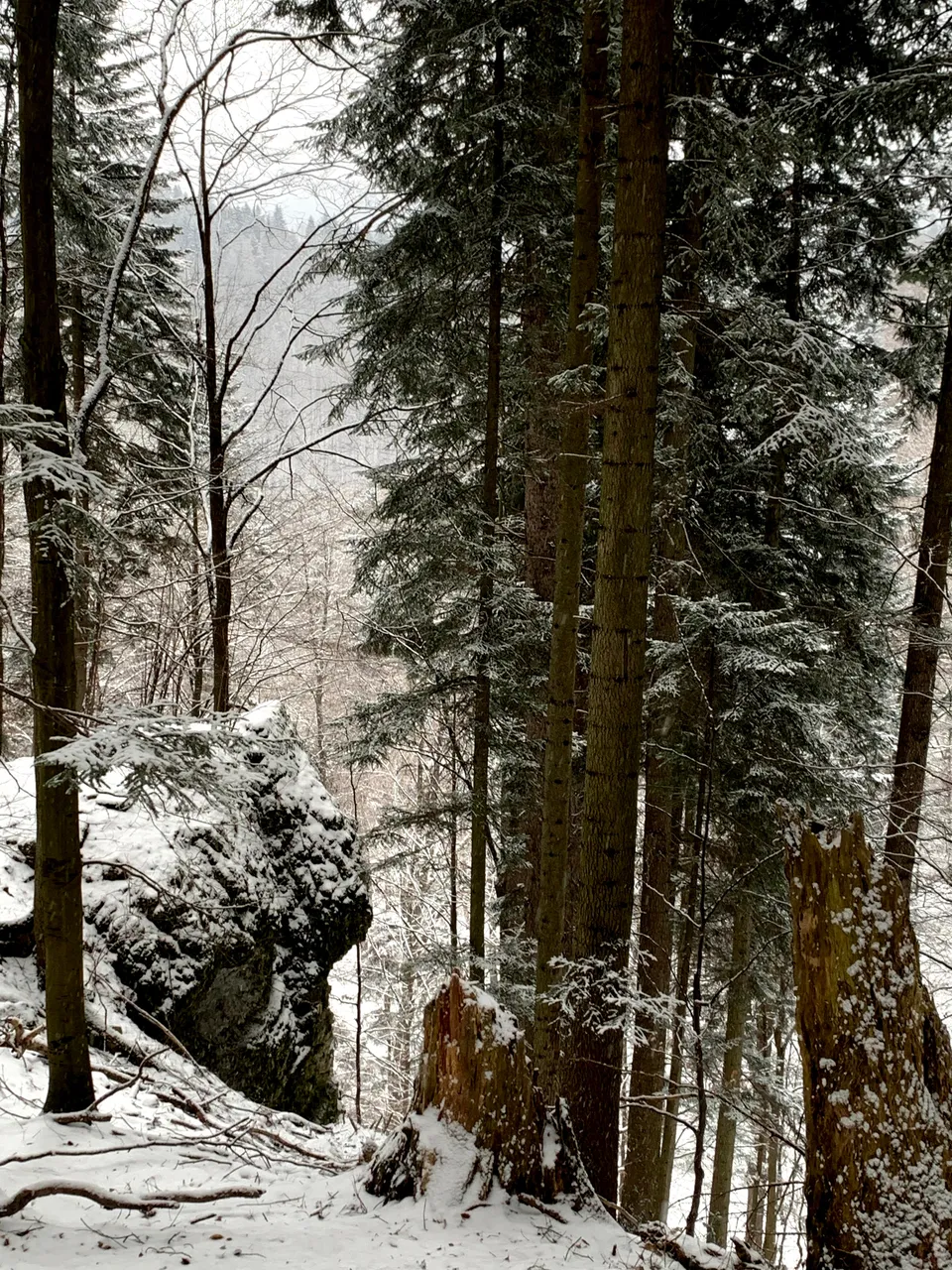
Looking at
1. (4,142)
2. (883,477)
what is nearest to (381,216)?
(4,142)

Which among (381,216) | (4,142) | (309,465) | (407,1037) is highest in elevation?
(381,216)

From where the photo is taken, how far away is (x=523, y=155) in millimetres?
Answer: 7035

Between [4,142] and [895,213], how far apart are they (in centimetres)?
802

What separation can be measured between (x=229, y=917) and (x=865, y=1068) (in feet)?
15.9

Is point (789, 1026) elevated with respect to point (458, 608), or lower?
lower

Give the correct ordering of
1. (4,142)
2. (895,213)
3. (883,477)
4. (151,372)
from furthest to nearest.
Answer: (151,372), (883,477), (895,213), (4,142)

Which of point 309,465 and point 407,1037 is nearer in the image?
point 309,465

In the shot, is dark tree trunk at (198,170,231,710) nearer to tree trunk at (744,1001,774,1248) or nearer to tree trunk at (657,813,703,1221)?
tree trunk at (657,813,703,1221)

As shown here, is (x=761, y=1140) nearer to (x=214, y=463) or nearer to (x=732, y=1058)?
(x=732, y=1058)

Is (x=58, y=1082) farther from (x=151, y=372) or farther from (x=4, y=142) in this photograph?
(x=151, y=372)

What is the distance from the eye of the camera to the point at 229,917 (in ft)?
19.7

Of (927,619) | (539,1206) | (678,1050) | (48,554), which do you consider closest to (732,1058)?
(678,1050)

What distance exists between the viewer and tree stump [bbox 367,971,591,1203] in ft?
10.5

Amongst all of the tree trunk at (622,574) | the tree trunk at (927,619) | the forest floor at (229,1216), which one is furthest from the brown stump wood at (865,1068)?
the tree trunk at (927,619)
